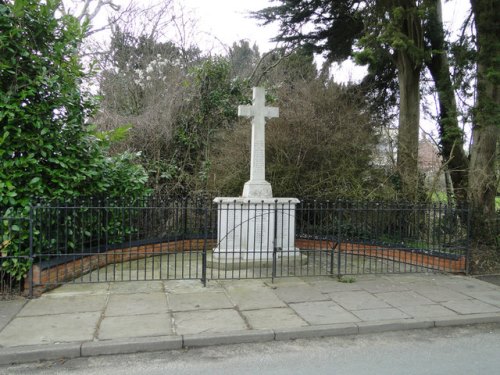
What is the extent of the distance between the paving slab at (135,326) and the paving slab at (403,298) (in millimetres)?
3274

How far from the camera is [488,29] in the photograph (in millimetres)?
8688

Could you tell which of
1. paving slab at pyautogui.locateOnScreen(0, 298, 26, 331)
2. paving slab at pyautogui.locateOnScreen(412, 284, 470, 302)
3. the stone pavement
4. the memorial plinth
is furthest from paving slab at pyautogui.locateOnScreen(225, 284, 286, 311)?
paving slab at pyautogui.locateOnScreen(0, 298, 26, 331)

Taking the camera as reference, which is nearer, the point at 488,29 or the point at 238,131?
the point at 488,29

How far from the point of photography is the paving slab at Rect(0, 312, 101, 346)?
14.4 ft

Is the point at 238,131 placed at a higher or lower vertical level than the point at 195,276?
higher

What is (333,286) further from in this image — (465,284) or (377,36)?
(377,36)

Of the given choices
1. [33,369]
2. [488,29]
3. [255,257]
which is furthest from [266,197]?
[488,29]

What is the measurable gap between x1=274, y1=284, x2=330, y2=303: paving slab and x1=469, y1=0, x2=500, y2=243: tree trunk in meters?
4.61

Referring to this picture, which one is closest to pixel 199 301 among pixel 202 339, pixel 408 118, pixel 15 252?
pixel 202 339

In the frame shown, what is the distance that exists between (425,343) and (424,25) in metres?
8.85

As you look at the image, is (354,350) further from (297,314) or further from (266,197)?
(266,197)

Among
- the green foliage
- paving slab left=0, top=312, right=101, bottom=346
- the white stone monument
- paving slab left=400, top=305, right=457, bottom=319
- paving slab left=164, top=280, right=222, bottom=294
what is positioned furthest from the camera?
the white stone monument

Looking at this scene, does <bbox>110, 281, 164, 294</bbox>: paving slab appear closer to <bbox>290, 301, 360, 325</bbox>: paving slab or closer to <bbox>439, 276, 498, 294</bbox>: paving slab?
<bbox>290, 301, 360, 325</bbox>: paving slab

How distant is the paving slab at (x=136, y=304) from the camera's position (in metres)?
5.34
